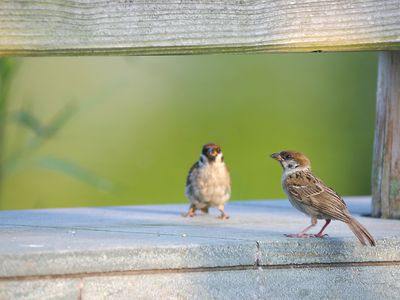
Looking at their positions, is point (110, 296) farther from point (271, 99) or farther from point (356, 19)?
point (271, 99)

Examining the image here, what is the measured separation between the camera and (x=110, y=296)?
15.6ft

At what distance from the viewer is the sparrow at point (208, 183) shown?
274 inches

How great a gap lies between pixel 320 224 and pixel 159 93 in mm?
3583

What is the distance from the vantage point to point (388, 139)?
Answer: 6336 mm

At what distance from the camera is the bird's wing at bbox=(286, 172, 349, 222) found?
570 centimetres

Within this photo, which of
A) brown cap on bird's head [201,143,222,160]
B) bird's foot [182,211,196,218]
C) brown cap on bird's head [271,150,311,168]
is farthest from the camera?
brown cap on bird's head [201,143,222,160]

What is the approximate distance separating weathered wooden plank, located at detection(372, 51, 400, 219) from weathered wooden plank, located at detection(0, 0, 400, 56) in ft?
2.88

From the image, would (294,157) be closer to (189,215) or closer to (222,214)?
(222,214)

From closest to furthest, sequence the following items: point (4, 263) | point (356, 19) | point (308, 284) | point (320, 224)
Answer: point (4, 263), point (308, 284), point (356, 19), point (320, 224)

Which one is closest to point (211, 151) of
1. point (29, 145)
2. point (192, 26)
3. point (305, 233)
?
point (29, 145)

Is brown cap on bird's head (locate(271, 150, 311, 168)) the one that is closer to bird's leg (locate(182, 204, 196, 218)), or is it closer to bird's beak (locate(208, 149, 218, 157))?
bird's leg (locate(182, 204, 196, 218))

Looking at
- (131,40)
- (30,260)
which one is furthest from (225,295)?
(131,40)

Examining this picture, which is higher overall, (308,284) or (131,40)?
(131,40)

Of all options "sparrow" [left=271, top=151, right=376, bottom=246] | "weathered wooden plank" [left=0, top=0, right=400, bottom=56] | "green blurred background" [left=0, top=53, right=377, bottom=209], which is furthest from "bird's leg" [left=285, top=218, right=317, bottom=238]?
"green blurred background" [left=0, top=53, right=377, bottom=209]
